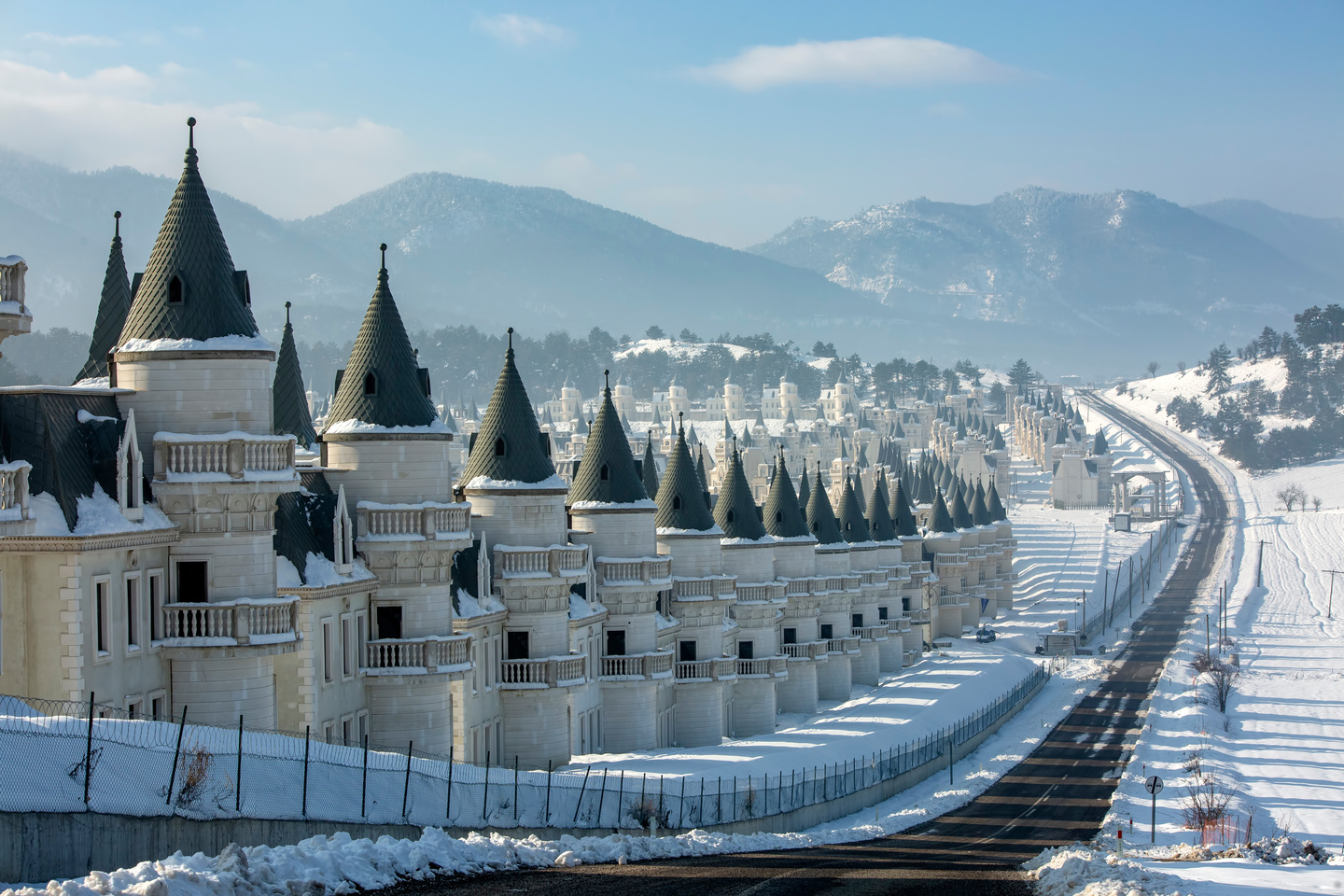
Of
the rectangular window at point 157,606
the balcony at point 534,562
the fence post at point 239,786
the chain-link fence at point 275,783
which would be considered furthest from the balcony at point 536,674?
the fence post at point 239,786

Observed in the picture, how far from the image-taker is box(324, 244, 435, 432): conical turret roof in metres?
42.2

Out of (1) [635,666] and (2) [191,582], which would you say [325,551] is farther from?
(1) [635,666]

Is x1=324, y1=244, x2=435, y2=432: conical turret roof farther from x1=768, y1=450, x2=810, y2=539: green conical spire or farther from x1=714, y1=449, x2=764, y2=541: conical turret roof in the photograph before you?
x1=768, y1=450, x2=810, y2=539: green conical spire

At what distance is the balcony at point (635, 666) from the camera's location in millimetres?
57688

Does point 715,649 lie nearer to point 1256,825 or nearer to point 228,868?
point 1256,825

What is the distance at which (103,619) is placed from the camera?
102 ft

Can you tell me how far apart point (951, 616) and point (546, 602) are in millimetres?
75925

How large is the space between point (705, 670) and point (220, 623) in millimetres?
32750

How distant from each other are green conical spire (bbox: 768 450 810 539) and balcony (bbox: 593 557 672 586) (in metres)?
19.9

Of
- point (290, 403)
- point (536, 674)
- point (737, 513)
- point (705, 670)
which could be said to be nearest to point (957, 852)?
point (536, 674)

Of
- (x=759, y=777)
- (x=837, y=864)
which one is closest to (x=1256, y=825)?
(x=759, y=777)

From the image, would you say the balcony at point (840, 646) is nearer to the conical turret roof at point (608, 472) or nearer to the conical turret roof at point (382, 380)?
the conical turret roof at point (608, 472)

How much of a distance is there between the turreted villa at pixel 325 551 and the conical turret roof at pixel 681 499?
12 cm

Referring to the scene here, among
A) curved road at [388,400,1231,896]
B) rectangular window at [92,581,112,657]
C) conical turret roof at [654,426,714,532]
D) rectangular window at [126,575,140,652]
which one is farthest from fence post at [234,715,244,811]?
conical turret roof at [654,426,714,532]
